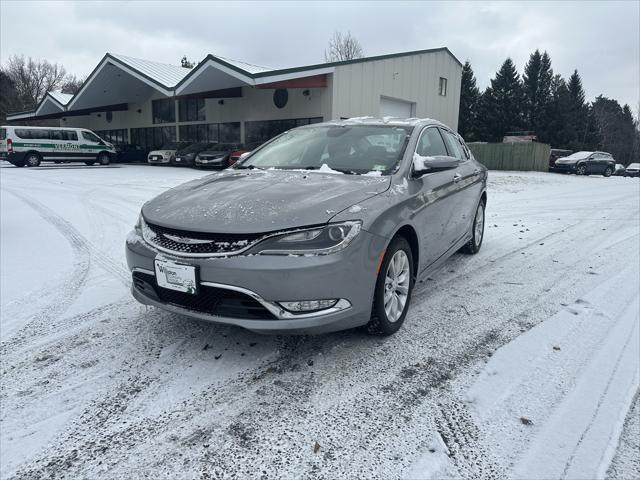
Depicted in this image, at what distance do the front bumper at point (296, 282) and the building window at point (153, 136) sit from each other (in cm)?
2895

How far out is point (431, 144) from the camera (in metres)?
4.34

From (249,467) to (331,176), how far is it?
2.10 metres

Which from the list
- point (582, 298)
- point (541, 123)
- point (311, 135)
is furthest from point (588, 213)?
point (541, 123)

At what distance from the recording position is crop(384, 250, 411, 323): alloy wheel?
3.20m

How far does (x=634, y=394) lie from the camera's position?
A: 8.59ft

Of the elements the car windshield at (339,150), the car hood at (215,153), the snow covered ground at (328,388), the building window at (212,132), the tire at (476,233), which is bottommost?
the snow covered ground at (328,388)

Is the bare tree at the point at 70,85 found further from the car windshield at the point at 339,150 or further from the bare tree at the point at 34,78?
the car windshield at the point at 339,150

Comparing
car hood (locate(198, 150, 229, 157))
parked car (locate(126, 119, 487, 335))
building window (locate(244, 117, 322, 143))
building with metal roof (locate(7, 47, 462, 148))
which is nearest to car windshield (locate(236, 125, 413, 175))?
parked car (locate(126, 119, 487, 335))

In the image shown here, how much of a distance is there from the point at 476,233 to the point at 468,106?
170 ft

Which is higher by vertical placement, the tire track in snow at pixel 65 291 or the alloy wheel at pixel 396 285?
the alloy wheel at pixel 396 285

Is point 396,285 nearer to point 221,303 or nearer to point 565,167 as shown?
point 221,303

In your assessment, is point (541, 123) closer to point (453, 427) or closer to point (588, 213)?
point (588, 213)

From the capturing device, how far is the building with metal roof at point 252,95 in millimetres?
19281

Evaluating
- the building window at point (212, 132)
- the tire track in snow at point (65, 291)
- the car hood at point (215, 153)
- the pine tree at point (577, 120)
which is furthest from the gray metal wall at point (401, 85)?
the pine tree at point (577, 120)
